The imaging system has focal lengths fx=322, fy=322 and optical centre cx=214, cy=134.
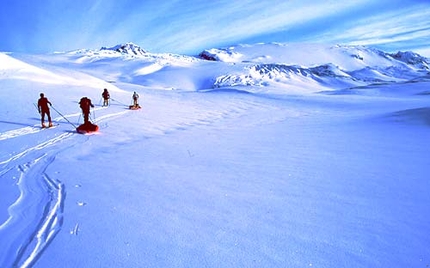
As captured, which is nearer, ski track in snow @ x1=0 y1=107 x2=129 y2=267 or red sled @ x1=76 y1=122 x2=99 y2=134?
ski track in snow @ x1=0 y1=107 x2=129 y2=267

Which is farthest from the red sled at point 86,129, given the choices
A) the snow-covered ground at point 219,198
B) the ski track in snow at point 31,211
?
the ski track in snow at point 31,211

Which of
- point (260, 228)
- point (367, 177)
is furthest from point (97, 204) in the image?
point (367, 177)

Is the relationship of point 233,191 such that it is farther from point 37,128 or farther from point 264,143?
point 37,128

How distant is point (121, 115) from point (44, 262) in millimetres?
13564

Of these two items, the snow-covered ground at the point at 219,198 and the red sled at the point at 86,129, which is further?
the red sled at the point at 86,129

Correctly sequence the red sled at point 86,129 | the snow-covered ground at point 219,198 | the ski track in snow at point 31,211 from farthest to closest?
the red sled at point 86,129, the ski track in snow at point 31,211, the snow-covered ground at point 219,198

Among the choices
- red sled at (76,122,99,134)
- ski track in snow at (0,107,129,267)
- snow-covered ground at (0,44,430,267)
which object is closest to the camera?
snow-covered ground at (0,44,430,267)

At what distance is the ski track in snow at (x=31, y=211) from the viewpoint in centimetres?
343

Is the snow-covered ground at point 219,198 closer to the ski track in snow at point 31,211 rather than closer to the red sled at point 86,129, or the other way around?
the ski track in snow at point 31,211

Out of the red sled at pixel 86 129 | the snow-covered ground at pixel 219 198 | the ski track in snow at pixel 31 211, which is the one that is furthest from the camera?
the red sled at pixel 86 129

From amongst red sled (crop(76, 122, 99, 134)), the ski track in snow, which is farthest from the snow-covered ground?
red sled (crop(76, 122, 99, 134))

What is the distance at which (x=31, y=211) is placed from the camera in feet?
14.6

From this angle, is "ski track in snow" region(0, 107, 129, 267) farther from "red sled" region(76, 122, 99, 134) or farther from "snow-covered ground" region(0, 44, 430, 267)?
"red sled" region(76, 122, 99, 134)

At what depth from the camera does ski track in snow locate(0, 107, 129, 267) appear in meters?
3.43
